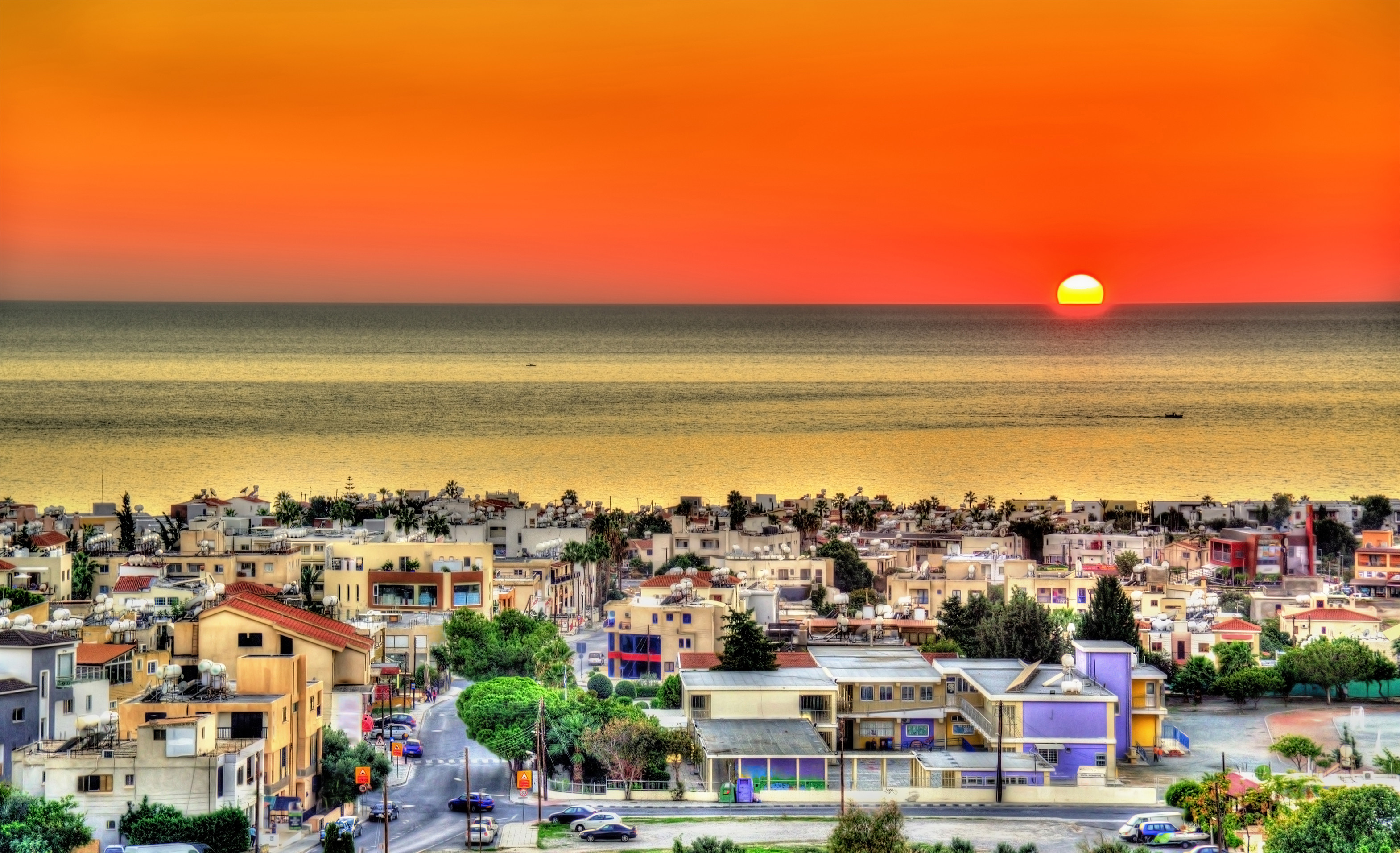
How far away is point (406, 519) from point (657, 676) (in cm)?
1577

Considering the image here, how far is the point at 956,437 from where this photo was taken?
285ft

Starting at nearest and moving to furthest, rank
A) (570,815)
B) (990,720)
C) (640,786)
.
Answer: (570,815) → (640,786) → (990,720)

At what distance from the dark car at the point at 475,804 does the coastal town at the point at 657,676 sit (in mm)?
83

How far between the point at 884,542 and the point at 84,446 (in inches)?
1901

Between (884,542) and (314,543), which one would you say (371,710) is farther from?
(884,542)

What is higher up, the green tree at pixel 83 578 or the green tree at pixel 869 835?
the green tree at pixel 83 578

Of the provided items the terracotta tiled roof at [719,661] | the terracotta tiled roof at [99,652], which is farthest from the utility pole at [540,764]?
the terracotta tiled roof at [99,652]

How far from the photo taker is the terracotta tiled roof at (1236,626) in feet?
100

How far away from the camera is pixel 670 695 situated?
26.2 meters

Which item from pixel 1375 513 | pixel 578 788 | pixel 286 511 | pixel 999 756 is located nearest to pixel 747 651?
pixel 578 788

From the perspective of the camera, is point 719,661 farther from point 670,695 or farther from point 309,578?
point 309,578

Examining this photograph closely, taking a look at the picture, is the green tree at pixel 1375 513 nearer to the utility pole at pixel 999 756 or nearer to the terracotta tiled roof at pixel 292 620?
the utility pole at pixel 999 756

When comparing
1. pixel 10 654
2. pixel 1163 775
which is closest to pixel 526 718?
pixel 10 654

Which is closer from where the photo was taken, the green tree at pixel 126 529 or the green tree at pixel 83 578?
the green tree at pixel 83 578
